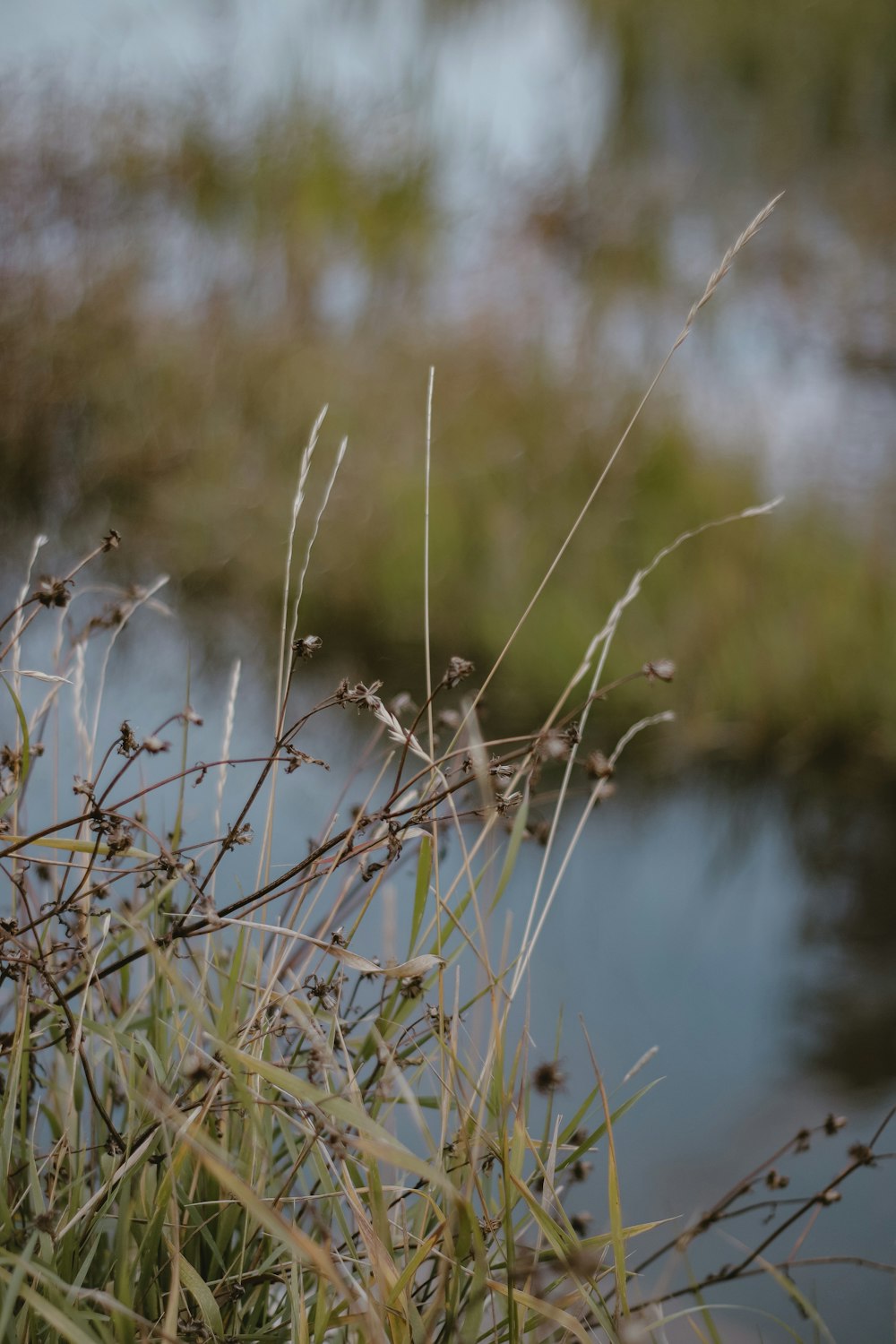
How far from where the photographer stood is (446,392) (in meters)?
3.93

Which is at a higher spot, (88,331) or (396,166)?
(396,166)

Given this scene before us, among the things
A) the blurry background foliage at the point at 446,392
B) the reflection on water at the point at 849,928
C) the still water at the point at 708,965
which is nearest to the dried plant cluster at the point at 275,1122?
the still water at the point at 708,965

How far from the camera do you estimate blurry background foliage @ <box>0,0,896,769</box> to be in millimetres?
2865

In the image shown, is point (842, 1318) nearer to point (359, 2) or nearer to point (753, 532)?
point (753, 532)

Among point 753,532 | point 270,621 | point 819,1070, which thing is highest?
point 753,532

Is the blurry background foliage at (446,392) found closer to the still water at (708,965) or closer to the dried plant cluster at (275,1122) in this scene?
the still water at (708,965)

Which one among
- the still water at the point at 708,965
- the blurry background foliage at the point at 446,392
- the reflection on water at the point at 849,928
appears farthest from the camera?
the blurry background foliage at the point at 446,392

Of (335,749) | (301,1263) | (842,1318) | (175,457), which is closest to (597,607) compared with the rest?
(335,749)

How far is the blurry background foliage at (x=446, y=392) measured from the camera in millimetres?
2865

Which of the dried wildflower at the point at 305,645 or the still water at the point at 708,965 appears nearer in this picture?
the dried wildflower at the point at 305,645

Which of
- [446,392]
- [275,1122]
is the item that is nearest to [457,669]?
[275,1122]

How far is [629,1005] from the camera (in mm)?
1764

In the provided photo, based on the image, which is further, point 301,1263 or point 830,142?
point 830,142

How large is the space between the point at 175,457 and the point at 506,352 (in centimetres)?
140
